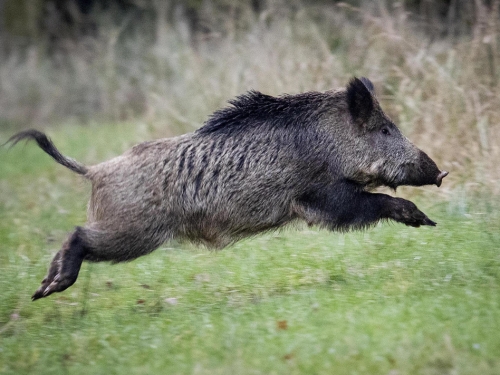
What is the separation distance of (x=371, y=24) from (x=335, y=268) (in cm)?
382

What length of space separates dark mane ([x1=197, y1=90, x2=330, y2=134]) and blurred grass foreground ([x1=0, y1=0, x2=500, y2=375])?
42.6 inches

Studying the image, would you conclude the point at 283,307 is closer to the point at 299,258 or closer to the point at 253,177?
the point at 253,177

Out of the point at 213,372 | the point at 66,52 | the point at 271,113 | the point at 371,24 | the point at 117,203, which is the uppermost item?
the point at 66,52

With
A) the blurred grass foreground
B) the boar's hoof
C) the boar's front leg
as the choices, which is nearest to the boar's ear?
the boar's front leg

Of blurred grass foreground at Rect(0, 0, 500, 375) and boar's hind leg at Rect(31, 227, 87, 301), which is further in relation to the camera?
boar's hind leg at Rect(31, 227, 87, 301)

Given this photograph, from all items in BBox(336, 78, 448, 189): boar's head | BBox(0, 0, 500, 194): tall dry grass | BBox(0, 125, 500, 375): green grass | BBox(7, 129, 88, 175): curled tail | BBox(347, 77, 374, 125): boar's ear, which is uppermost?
BBox(0, 0, 500, 194): tall dry grass

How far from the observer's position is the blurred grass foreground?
4.00 metres

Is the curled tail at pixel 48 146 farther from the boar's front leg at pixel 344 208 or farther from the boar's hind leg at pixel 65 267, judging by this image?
the boar's front leg at pixel 344 208

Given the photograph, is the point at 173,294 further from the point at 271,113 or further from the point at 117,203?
the point at 271,113

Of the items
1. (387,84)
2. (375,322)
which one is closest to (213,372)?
(375,322)

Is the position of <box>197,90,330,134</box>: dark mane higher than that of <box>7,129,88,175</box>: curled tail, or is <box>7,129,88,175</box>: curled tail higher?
<box>197,90,330,134</box>: dark mane

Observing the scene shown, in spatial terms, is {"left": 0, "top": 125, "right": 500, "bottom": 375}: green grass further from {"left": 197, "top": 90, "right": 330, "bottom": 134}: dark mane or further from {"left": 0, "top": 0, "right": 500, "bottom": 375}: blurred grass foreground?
{"left": 197, "top": 90, "right": 330, "bottom": 134}: dark mane

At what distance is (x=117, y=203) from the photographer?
4.98m

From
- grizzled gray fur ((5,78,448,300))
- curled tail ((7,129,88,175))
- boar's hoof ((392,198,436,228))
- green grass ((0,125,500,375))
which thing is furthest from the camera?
curled tail ((7,129,88,175))
